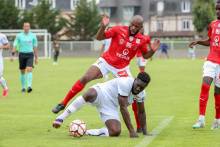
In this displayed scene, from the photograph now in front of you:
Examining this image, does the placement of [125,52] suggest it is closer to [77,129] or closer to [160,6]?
[77,129]

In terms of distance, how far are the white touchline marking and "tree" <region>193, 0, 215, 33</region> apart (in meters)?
74.9

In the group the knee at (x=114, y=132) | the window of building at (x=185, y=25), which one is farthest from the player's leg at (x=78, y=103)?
the window of building at (x=185, y=25)

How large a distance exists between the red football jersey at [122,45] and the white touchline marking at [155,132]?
1.41 metres

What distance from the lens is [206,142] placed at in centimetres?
1091

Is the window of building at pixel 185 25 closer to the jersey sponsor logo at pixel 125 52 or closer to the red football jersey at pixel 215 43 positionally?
the jersey sponsor logo at pixel 125 52

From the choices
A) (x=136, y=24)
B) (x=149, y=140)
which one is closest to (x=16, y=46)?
(x=136, y=24)

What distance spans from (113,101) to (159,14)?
98998mm

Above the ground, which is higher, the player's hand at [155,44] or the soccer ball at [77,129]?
the player's hand at [155,44]

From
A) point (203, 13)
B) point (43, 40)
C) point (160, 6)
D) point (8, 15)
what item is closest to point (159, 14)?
point (160, 6)

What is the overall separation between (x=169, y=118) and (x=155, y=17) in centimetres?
9573

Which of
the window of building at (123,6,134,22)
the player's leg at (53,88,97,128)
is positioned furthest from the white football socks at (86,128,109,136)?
the window of building at (123,6,134,22)

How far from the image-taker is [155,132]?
12344 millimetres

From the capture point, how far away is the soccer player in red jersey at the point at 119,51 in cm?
1270

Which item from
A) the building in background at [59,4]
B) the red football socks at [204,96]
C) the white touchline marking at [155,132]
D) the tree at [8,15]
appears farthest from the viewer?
the building in background at [59,4]
